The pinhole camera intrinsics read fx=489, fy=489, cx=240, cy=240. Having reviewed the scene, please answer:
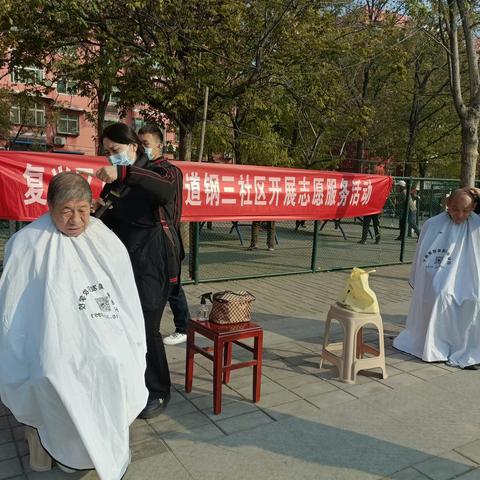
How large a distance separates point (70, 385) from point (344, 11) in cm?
1312

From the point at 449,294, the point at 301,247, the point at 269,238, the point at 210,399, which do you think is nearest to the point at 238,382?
the point at 210,399

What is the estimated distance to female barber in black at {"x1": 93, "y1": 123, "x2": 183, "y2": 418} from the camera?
289cm

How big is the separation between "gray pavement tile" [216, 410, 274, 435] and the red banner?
2.60m

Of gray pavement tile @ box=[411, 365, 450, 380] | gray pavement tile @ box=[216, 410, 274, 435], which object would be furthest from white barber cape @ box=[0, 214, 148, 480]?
gray pavement tile @ box=[411, 365, 450, 380]

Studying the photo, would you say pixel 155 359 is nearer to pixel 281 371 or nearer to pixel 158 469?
pixel 158 469

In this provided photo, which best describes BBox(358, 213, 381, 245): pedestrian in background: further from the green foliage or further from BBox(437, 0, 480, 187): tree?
BBox(437, 0, 480, 187): tree

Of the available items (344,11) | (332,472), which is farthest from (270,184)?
(344,11)

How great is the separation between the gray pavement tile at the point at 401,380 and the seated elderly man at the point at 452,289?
16.6 inches

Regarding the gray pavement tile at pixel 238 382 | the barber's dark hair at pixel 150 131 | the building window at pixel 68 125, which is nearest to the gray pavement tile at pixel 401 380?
the gray pavement tile at pixel 238 382

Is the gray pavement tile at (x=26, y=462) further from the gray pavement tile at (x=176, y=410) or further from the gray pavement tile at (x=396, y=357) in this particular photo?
the gray pavement tile at (x=396, y=357)

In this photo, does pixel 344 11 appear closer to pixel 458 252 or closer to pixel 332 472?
pixel 458 252

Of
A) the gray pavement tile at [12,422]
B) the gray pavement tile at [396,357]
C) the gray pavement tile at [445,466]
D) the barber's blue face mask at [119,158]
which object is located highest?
the barber's blue face mask at [119,158]

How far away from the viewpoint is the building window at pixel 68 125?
120ft

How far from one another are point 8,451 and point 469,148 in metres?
6.96
